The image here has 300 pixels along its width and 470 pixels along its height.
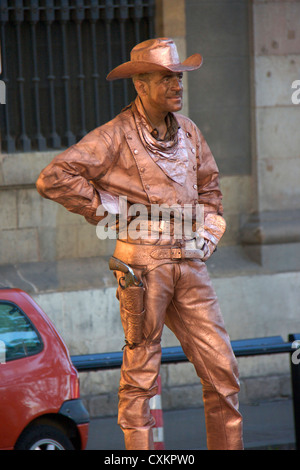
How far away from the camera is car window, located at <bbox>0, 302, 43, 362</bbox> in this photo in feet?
18.8

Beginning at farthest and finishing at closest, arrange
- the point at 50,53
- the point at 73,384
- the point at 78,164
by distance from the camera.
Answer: the point at 50,53, the point at 73,384, the point at 78,164

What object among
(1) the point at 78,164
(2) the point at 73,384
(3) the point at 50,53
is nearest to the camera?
(1) the point at 78,164

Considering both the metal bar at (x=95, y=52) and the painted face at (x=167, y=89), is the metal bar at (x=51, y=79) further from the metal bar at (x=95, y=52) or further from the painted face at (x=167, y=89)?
the painted face at (x=167, y=89)

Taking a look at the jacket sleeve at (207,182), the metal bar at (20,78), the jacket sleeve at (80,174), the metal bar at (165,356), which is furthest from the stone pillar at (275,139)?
the jacket sleeve at (80,174)

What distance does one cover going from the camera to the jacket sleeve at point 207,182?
4.80 meters

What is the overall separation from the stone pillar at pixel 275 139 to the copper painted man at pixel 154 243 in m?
4.40

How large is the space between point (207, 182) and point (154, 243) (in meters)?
0.55

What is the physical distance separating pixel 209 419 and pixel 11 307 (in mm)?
1790

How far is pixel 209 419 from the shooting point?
15.1 feet

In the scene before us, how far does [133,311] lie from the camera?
14.4ft

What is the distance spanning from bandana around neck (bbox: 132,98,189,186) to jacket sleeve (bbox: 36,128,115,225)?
0.19m

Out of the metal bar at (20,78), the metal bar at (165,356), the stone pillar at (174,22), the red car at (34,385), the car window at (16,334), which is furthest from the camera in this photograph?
the stone pillar at (174,22)

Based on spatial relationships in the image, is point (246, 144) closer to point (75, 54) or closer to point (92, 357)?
point (75, 54)
